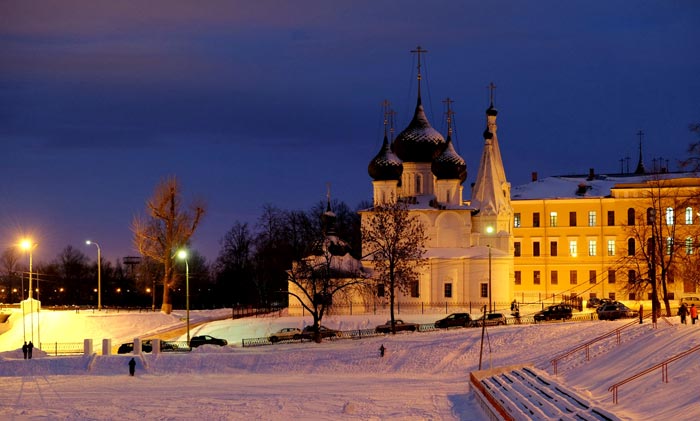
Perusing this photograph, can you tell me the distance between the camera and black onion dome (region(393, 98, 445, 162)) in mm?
79625

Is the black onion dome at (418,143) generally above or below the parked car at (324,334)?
above

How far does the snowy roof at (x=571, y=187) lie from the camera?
280ft

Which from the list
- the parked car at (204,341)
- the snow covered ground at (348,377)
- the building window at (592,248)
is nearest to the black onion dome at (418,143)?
the building window at (592,248)

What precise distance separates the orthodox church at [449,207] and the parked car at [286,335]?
16.0m

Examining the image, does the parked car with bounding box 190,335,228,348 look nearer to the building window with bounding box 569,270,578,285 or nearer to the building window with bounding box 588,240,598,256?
the building window with bounding box 569,270,578,285

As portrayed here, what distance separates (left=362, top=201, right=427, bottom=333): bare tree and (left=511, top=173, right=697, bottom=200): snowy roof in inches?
704

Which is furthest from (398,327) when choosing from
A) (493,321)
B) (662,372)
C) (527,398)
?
(662,372)

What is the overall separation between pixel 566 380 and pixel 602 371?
4.84 ft

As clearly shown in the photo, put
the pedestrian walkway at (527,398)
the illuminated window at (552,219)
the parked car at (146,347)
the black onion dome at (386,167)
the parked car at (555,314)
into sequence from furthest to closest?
the illuminated window at (552,219), the black onion dome at (386,167), the parked car at (555,314), the parked car at (146,347), the pedestrian walkway at (527,398)

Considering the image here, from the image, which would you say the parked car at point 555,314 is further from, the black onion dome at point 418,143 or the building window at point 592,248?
the building window at point 592,248

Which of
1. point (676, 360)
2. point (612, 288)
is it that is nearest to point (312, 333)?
point (676, 360)

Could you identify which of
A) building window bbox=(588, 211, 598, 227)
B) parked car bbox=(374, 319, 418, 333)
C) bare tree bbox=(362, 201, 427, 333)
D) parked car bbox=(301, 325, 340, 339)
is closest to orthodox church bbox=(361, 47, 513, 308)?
bare tree bbox=(362, 201, 427, 333)

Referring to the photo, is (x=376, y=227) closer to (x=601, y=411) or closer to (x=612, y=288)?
(x=612, y=288)

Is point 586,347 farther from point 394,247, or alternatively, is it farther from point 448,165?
point 448,165
